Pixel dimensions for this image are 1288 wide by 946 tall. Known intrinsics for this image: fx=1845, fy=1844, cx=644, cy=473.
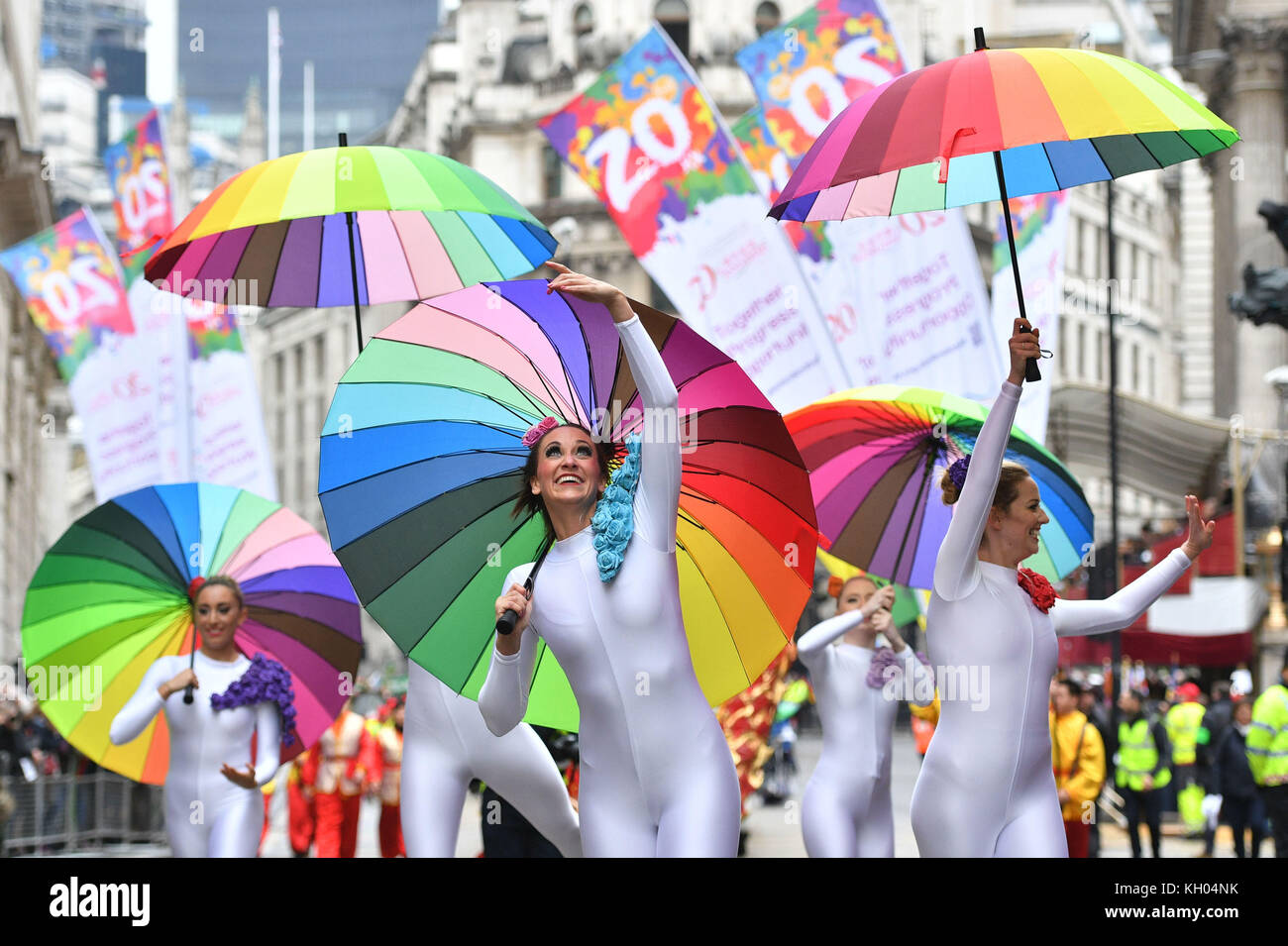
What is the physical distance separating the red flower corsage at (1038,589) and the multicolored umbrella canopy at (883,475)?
6.38ft

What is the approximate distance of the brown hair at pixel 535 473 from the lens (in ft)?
19.1

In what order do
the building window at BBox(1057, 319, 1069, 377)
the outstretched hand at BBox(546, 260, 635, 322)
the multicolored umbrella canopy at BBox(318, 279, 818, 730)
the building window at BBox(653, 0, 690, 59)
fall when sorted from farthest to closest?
the building window at BBox(1057, 319, 1069, 377), the building window at BBox(653, 0, 690, 59), the multicolored umbrella canopy at BBox(318, 279, 818, 730), the outstretched hand at BBox(546, 260, 635, 322)

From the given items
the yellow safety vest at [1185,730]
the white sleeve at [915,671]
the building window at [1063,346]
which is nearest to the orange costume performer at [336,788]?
the white sleeve at [915,671]

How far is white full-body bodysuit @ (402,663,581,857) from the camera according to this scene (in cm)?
716

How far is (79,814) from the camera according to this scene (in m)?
18.5

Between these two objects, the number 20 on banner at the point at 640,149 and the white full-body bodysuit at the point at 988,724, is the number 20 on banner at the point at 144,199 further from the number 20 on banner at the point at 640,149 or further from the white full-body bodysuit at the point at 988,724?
the white full-body bodysuit at the point at 988,724

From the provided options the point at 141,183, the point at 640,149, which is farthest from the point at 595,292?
the point at 141,183

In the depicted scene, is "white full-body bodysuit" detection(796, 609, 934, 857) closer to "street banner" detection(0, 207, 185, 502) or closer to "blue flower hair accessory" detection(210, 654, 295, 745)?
"blue flower hair accessory" detection(210, 654, 295, 745)

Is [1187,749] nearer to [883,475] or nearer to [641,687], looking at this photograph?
[883,475]

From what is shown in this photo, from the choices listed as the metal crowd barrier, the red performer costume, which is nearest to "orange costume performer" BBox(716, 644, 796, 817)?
the red performer costume

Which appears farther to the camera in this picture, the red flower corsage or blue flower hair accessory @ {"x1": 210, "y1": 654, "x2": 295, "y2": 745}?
blue flower hair accessory @ {"x1": 210, "y1": 654, "x2": 295, "y2": 745}

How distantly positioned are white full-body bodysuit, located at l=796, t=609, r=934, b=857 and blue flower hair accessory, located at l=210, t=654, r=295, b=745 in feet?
7.65

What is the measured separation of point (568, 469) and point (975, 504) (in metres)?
1.25
